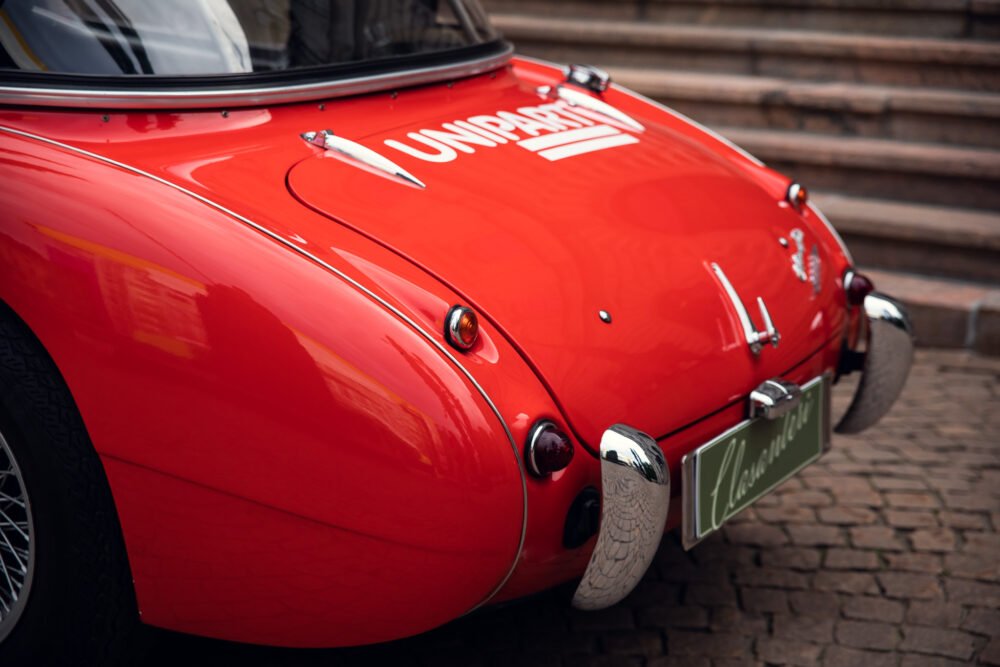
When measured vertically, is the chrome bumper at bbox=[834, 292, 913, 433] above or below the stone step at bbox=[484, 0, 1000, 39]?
below

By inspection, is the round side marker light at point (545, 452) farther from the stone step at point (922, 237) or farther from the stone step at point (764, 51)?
the stone step at point (764, 51)

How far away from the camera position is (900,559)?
309 cm

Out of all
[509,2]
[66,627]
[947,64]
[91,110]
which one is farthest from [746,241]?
[509,2]

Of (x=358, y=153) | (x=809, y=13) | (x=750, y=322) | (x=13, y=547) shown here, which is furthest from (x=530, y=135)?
(x=809, y=13)

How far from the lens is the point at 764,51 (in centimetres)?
611

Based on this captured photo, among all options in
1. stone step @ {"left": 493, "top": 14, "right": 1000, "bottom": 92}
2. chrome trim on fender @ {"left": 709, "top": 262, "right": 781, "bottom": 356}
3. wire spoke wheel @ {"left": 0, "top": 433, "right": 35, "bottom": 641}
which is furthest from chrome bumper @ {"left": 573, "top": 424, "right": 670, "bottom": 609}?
stone step @ {"left": 493, "top": 14, "right": 1000, "bottom": 92}

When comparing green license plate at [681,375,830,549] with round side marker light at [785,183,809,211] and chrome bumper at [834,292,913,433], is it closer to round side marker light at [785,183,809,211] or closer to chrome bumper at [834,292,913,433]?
chrome bumper at [834,292,913,433]

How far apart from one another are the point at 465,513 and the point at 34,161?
1.11 metres

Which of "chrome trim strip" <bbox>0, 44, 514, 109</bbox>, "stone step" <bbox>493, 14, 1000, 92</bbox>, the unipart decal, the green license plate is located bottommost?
the green license plate

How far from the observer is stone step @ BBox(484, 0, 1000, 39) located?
5.78 metres

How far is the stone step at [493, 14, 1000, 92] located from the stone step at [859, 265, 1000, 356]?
4.46 feet

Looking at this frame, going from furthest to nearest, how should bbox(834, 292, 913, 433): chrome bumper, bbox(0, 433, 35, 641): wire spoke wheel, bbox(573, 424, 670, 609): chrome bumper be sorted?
bbox(834, 292, 913, 433): chrome bumper
bbox(0, 433, 35, 641): wire spoke wheel
bbox(573, 424, 670, 609): chrome bumper

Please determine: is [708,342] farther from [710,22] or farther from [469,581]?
[710,22]

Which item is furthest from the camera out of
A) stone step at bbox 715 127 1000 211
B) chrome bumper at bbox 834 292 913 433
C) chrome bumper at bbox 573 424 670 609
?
stone step at bbox 715 127 1000 211
